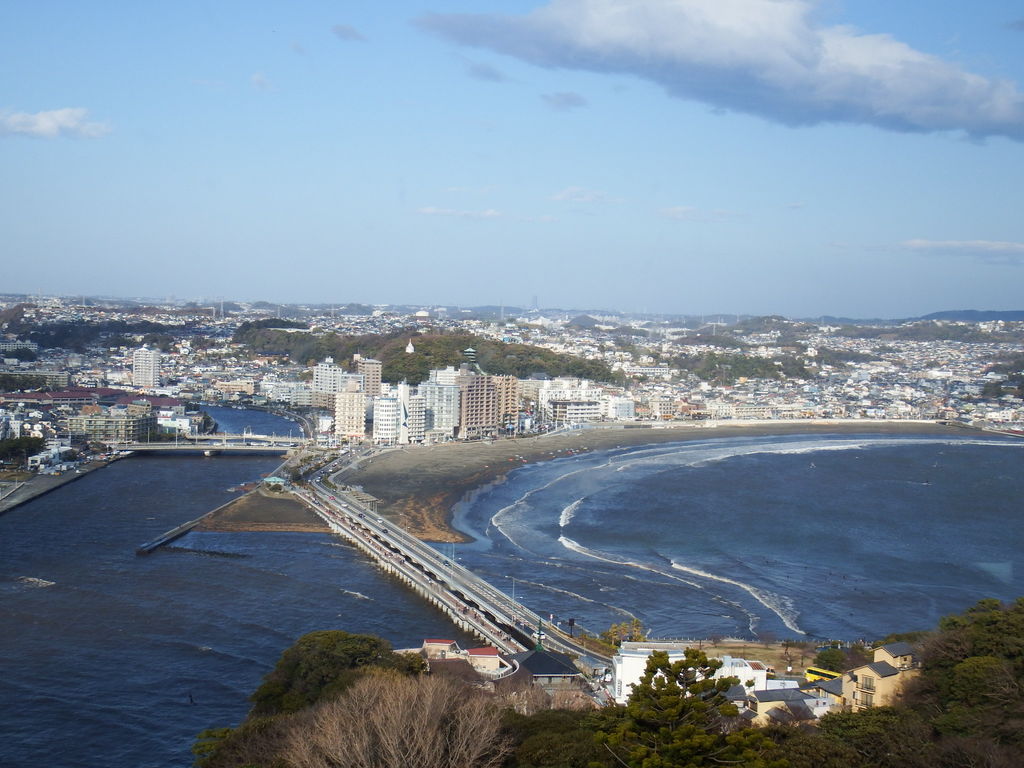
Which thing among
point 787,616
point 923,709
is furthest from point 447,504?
point 923,709

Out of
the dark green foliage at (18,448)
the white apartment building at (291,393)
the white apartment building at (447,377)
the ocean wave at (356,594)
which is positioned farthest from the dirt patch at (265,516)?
the white apartment building at (291,393)

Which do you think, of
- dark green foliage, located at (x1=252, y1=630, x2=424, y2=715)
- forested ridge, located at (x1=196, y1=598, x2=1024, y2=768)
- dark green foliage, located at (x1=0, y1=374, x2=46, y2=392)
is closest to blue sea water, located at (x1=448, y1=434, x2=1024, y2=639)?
dark green foliage, located at (x1=252, y1=630, x2=424, y2=715)

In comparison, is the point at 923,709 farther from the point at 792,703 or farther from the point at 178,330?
the point at 178,330

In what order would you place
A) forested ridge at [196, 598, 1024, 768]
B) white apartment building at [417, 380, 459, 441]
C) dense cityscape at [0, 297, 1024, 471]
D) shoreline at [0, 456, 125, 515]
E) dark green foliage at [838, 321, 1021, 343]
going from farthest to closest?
dark green foliage at [838, 321, 1021, 343], white apartment building at [417, 380, 459, 441], dense cityscape at [0, 297, 1024, 471], shoreline at [0, 456, 125, 515], forested ridge at [196, 598, 1024, 768]

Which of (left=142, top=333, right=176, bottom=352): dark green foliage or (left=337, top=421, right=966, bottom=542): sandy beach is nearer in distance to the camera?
(left=337, top=421, right=966, bottom=542): sandy beach

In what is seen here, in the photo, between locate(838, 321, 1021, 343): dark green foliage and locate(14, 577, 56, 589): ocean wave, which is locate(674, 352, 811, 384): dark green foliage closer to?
locate(838, 321, 1021, 343): dark green foliage

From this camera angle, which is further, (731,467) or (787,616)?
(731,467)

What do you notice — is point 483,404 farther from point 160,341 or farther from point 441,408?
point 160,341
